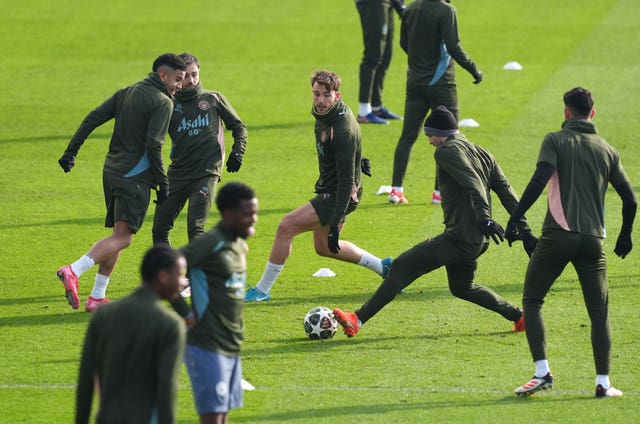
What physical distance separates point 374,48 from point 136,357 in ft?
46.6

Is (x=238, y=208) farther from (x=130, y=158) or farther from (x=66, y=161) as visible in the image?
(x=66, y=161)

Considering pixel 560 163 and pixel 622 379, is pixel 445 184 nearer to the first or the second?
pixel 560 163

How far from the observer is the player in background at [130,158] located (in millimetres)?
11602

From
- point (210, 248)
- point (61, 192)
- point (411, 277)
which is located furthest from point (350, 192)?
point (61, 192)

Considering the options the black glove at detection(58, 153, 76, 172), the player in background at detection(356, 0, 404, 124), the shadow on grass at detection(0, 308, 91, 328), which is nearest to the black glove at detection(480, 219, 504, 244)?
the shadow on grass at detection(0, 308, 91, 328)

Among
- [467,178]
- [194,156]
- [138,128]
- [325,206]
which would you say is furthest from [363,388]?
[138,128]

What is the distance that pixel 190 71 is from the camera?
11969 mm

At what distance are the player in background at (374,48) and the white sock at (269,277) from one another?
8.34 metres

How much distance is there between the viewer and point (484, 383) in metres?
9.96

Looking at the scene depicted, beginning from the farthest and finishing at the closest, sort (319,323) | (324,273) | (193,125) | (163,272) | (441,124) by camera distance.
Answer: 1. (324,273)
2. (193,125)
3. (319,323)
4. (441,124)
5. (163,272)

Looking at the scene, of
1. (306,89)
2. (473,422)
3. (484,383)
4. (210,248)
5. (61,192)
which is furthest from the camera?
(306,89)

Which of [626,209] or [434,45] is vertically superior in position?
[626,209]

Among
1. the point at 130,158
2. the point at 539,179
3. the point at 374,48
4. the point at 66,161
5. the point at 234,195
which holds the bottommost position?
the point at 374,48

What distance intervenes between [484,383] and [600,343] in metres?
0.99
